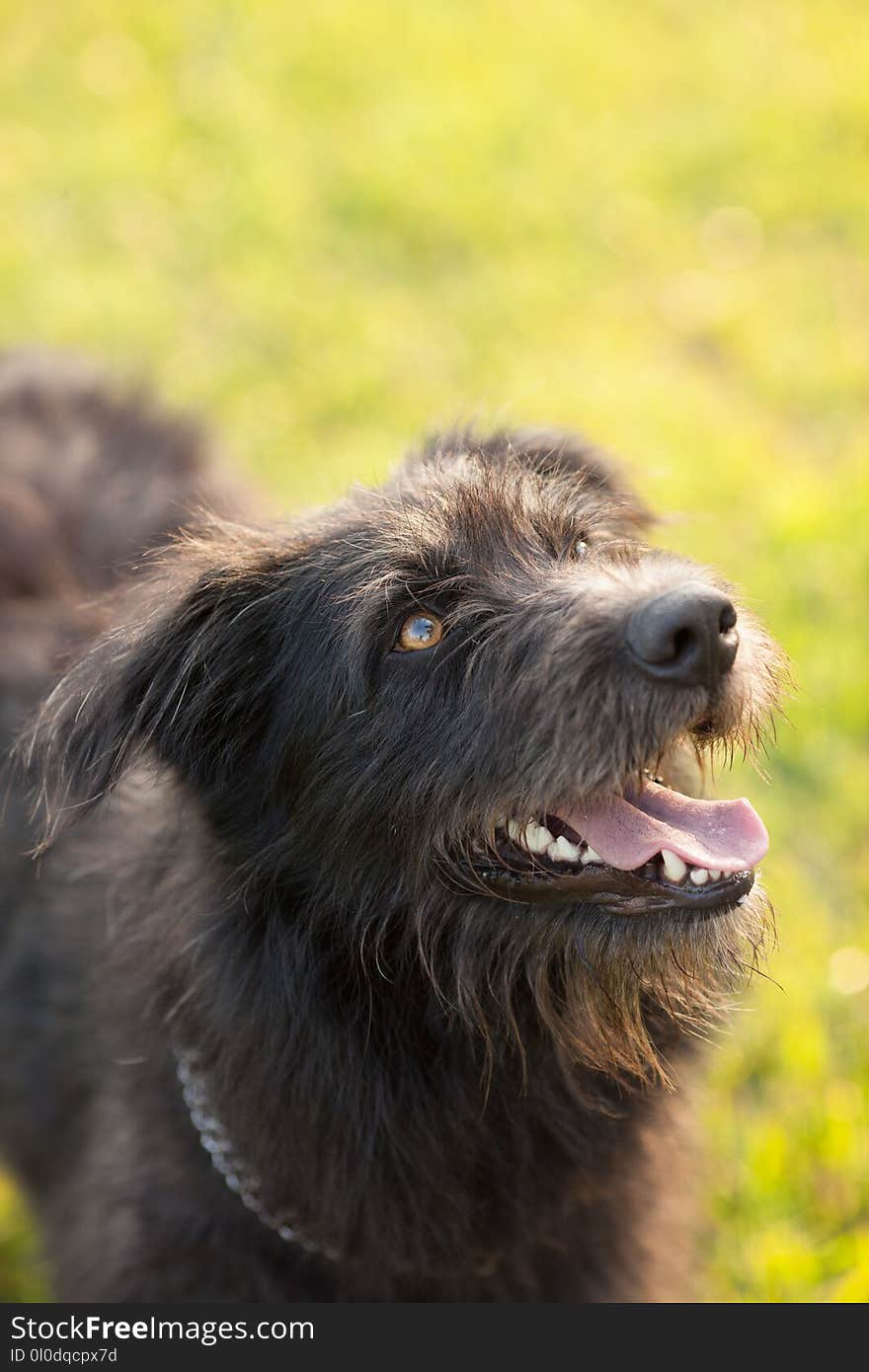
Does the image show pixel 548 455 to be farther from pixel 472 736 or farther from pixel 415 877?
pixel 415 877

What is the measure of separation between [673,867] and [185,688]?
940mm

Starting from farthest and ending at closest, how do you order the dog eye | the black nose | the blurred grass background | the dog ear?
A: the blurred grass background, the dog ear, the dog eye, the black nose

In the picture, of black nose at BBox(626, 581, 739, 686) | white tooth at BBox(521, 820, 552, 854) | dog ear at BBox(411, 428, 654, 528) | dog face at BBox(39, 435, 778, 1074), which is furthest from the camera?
dog ear at BBox(411, 428, 654, 528)

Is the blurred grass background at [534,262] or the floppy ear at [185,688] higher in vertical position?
the blurred grass background at [534,262]

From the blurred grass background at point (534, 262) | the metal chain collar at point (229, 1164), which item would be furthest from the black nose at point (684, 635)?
the blurred grass background at point (534, 262)

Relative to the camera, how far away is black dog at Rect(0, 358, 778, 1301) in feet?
7.26

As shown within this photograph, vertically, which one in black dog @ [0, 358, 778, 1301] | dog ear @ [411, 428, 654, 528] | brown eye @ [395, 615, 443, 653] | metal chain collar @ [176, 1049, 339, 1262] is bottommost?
metal chain collar @ [176, 1049, 339, 1262]

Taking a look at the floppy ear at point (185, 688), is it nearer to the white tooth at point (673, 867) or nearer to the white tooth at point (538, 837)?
the white tooth at point (538, 837)

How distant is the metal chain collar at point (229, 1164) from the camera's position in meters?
2.59

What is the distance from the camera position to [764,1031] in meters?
3.80

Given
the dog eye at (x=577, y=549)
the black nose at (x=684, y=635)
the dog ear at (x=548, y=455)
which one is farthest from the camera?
the dog ear at (x=548, y=455)

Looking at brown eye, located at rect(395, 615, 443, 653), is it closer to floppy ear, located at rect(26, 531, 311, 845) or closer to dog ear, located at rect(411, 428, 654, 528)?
floppy ear, located at rect(26, 531, 311, 845)

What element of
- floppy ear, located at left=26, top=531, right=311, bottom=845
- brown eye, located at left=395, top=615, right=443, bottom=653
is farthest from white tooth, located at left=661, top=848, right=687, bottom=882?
floppy ear, located at left=26, top=531, right=311, bottom=845

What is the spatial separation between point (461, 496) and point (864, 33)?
8182 mm
